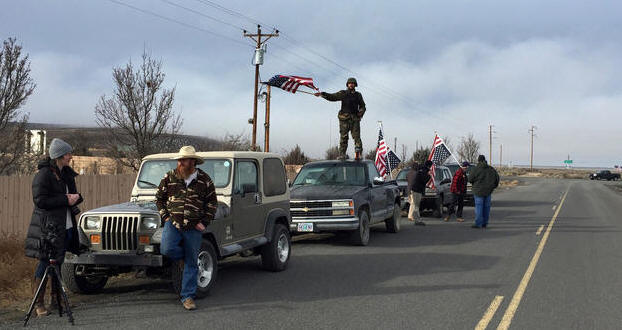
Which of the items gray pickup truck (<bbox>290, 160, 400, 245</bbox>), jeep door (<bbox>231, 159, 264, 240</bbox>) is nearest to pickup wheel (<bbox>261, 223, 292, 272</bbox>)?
jeep door (<bbox>231, 159, 264, 240</bbox>)

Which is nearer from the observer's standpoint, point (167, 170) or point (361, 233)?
point (167, 170)

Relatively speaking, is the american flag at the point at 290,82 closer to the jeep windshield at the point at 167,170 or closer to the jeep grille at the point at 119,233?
the jeep windshield at the point at 167,170

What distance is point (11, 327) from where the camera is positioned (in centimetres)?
530

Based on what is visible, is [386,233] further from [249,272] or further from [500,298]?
[500,298]

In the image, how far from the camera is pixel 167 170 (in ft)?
25.2

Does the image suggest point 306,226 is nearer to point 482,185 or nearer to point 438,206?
point 482,185

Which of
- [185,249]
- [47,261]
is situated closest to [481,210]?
[185,249]

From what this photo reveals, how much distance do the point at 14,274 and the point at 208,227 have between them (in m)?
3.45

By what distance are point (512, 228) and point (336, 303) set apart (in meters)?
10.2

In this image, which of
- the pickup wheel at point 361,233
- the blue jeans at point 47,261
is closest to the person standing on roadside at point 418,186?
the pickup wheel at point 361,233

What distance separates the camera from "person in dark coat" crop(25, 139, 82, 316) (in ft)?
18.0

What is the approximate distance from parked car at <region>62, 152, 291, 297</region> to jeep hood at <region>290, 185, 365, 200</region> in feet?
6.79

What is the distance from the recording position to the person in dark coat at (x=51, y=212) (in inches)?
216

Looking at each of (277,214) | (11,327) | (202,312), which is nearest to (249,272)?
(277,214)
